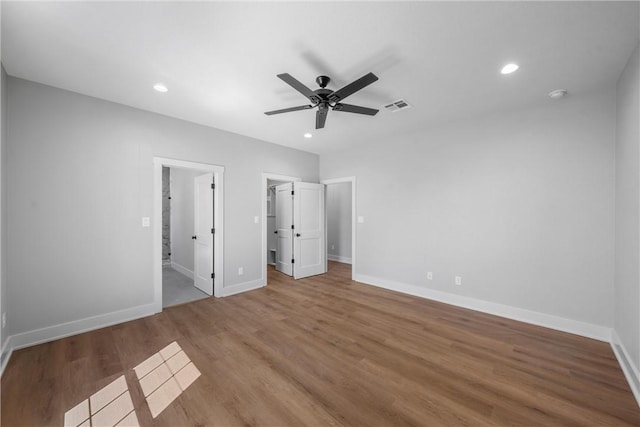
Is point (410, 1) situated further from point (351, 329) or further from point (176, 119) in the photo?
point (176, 119)

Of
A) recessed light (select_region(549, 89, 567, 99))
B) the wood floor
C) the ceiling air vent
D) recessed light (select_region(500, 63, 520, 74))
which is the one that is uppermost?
the ceiling air vent

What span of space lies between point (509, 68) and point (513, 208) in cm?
178

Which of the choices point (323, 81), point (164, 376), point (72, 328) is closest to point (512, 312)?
point (323, 81)

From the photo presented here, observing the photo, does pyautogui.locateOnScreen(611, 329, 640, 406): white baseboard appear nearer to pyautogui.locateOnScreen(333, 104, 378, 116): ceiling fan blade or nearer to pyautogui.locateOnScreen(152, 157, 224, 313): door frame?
pyautogui.locateOnScreen(333, 104, 378, 116): ceiling fan blade

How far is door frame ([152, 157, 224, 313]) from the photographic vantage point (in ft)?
10.9

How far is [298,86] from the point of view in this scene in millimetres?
2188

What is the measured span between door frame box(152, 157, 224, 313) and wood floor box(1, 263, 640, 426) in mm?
582

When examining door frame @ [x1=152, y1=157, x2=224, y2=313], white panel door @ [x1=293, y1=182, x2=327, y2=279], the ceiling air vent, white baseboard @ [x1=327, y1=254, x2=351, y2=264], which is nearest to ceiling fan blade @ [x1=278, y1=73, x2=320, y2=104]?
the ceiling air vent

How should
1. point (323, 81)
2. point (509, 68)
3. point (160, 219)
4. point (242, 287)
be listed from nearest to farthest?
point (509, 68), point (323, 81), point (160, 219), point (242, 287)

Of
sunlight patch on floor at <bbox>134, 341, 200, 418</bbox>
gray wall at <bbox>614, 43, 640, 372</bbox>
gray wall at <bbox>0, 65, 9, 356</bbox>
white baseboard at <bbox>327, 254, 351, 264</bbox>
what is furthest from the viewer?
white baseboard at <bbox>327, 254, 351, 264</bbox>

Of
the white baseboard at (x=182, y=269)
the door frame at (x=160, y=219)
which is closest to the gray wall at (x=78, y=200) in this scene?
the door frame at (x=160, y=219)

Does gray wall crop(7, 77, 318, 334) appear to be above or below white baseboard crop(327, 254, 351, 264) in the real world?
above

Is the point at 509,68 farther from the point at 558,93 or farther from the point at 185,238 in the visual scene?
the point at 185,238

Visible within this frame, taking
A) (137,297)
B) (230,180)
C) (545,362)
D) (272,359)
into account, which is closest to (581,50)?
(545,362)
